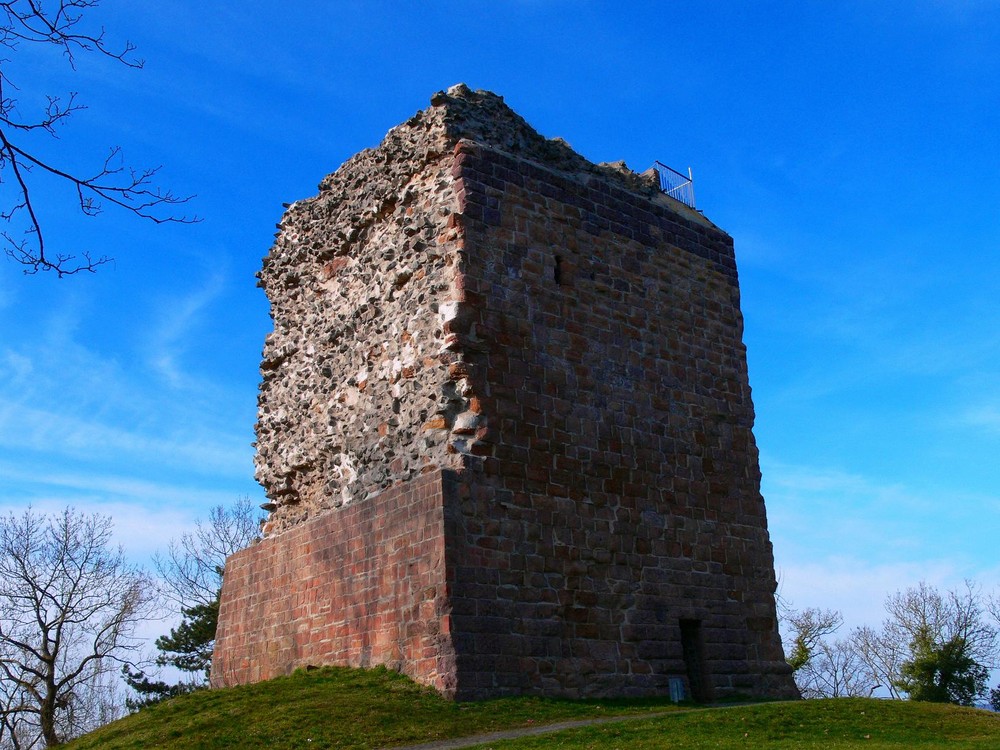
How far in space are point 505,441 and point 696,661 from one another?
418 centimetres

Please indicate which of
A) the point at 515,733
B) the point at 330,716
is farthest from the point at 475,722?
the point at 330,716

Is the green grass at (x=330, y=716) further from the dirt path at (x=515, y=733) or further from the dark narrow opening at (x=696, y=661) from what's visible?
the dark narrow opening at (x=696, y=661)

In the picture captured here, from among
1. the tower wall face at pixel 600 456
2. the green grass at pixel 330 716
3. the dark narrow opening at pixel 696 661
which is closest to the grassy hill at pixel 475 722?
the green grass at pixel 330 716

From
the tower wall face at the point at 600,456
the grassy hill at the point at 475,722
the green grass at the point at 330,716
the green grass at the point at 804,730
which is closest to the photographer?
the green grass at the point at 804,730

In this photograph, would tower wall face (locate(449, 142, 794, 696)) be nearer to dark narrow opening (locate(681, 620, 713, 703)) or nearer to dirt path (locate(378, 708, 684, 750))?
dark narrow opening (locate(681, 620, 713, 703))

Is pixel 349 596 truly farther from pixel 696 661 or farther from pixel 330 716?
pixel 696 661

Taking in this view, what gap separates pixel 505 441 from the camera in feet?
39.3

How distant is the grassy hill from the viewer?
9.23 meters

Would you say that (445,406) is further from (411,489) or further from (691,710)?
(691,710)

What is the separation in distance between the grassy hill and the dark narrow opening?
1194mm

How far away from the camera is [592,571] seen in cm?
1227

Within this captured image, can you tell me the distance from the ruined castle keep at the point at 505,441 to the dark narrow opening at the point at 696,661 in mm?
42

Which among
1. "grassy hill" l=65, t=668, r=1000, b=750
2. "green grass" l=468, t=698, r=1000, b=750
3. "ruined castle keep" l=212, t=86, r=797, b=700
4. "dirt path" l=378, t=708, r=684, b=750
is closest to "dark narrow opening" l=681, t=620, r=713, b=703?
"ruined castle keep" l=212, t=86, r=797, b=700

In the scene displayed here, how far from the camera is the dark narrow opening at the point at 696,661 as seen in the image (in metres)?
12.9
